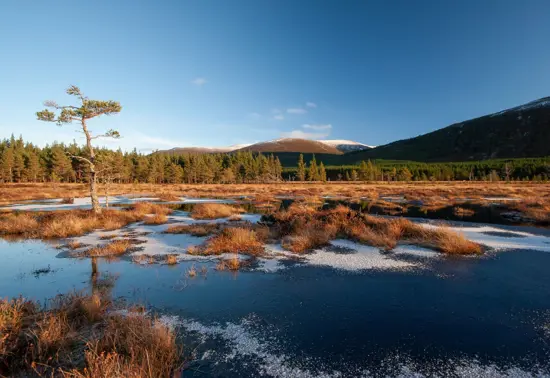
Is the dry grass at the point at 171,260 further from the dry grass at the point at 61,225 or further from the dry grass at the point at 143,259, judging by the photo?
the dry grass at the point at 61,225

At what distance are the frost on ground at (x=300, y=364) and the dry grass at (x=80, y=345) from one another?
0.75 meters

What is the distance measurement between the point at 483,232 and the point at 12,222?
95.6 ft

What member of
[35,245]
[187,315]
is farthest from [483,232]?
[35,245]

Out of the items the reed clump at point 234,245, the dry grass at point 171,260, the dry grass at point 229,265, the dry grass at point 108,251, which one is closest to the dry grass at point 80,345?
the dry grass at point 229,265

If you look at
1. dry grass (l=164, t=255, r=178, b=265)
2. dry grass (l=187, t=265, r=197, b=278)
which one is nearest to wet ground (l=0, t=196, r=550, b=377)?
dry grass (l=187, t=265, r=197, b=278)

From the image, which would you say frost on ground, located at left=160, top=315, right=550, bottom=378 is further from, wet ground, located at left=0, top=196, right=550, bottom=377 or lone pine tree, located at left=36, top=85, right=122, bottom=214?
lone pine tree, located at left=36, top=85, right=122, bottom=214

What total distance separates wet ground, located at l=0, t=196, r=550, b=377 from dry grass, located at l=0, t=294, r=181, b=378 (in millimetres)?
696

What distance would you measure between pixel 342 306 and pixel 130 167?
108542mm

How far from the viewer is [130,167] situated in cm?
10031

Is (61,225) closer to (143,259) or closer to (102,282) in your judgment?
(143,259)

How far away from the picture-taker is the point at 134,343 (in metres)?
4.85

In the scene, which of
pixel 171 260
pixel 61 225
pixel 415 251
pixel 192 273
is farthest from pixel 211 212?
pixel 415 251

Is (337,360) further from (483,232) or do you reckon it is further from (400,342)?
(483,232)

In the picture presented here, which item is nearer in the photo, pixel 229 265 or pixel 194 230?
pixel 229 265
